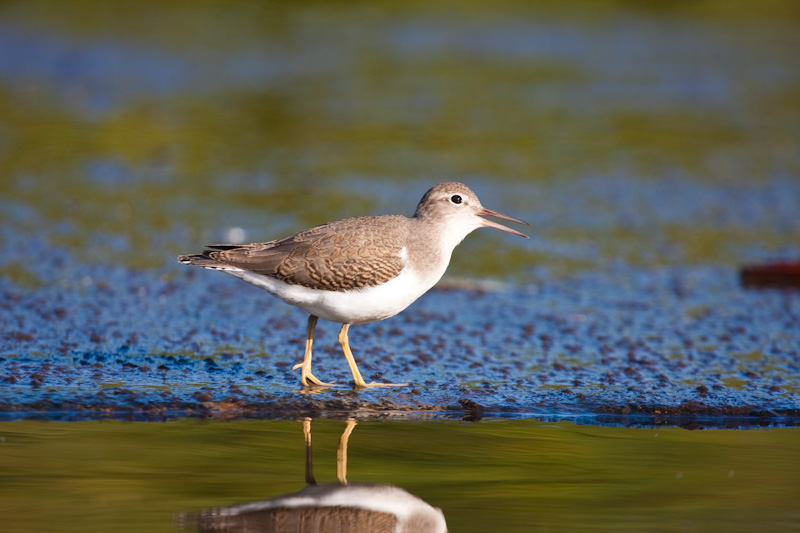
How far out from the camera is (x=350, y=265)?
24.8 feet

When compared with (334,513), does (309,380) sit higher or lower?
higher

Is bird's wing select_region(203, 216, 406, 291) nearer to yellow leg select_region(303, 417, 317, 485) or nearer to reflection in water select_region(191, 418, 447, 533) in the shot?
yellow leg select_region(303, 417, 317, 485)

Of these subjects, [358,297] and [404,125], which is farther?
[404,125]

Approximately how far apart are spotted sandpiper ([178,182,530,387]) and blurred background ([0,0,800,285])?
3.23 m

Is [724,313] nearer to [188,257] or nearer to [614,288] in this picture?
[614,288]

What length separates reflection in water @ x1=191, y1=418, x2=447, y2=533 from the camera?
5.29m

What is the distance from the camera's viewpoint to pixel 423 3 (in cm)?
2492

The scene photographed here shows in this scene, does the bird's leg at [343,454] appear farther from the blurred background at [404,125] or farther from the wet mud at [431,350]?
the blurred background at [404,125]

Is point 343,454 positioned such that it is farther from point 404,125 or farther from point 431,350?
point 404,125

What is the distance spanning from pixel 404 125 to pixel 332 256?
31.3 ft

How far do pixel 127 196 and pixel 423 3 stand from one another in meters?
13.6

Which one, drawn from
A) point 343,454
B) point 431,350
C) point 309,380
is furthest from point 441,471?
point 431,350

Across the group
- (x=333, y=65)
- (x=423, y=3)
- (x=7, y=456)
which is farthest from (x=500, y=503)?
(x=423, y=3)

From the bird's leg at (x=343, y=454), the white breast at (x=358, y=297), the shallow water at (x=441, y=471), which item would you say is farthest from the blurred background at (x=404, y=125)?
the bird's leg at (x=343, y=454)
